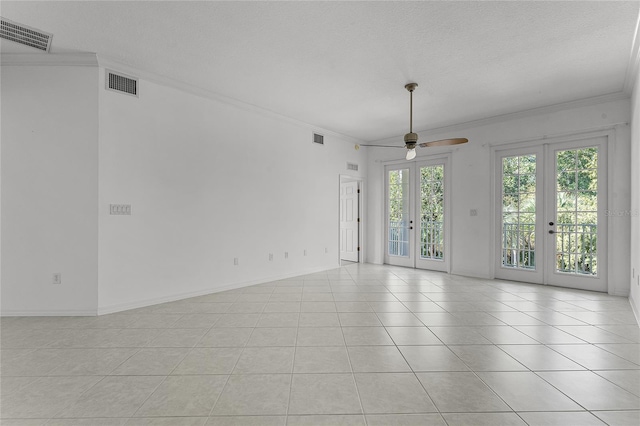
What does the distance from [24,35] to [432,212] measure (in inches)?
276

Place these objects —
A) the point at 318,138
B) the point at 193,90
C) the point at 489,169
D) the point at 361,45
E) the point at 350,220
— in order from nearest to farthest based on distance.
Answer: the point at 361,45 < the point at 193,90 < the point at 489,169 < the point at 318,138 < the point at 350,220

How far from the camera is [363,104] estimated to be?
195 inches

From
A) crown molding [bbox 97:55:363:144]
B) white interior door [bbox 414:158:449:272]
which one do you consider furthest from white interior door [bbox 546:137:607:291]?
crown molding [bbox 97:55:363:144]

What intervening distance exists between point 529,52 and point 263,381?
175 inches

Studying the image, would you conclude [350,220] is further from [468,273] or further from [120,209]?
[120,209]

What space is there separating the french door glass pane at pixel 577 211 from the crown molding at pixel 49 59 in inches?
290

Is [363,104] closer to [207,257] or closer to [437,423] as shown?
[207,257]

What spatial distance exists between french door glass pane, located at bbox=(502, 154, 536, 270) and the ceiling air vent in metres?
7.25

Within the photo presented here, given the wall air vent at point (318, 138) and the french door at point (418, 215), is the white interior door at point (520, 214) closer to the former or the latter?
the french door at point (418, 215)

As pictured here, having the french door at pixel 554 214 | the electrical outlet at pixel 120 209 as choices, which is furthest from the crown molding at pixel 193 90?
the french door at pixel 554 214

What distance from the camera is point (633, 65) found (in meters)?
3.55

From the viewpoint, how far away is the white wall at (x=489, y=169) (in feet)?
14.6

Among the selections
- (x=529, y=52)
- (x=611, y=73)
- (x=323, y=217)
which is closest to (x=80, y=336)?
(x=323, y=217)

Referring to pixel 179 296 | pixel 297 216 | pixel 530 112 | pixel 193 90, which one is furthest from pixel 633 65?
pixel 179 296
